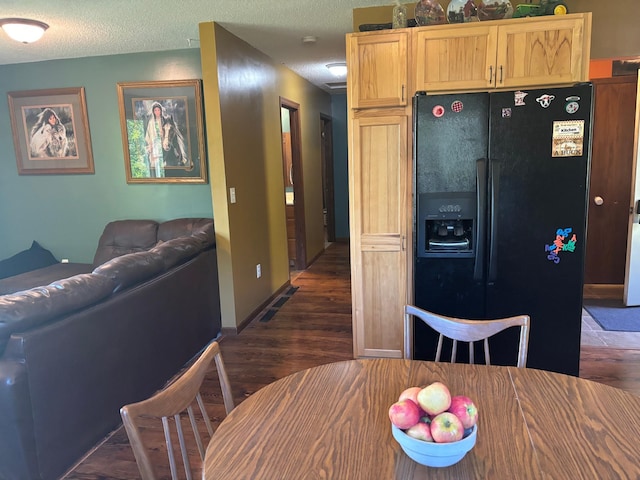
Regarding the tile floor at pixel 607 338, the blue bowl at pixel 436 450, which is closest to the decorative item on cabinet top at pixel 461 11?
the tile floor at pixel 607 338

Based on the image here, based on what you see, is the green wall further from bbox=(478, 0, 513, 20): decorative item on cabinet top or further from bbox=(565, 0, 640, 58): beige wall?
bbox=(565, 0, 640, 58): beige wall

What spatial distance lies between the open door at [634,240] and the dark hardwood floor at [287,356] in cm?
111

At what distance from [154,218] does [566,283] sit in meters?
3.63

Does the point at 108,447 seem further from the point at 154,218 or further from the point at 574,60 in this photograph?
the point at 574,60

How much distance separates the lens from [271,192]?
471cm

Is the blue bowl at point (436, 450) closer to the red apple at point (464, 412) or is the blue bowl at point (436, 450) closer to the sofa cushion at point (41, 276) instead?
the red apple at point (464, 412)

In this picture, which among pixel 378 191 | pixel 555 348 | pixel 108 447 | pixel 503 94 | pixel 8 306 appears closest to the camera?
pixel 8 306

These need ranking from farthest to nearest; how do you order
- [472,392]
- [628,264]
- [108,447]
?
[628,264], [108,447], [472,392]

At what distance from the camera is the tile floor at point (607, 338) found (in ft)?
10.9

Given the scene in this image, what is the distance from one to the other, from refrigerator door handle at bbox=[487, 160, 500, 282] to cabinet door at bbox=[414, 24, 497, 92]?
55cm

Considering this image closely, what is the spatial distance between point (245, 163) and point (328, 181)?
143 inches

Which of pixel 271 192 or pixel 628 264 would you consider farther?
pixel 271 192

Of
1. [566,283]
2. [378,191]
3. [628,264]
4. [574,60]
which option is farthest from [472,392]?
[628,264]

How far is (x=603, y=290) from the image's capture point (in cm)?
462
